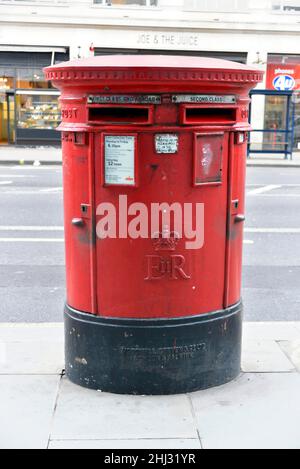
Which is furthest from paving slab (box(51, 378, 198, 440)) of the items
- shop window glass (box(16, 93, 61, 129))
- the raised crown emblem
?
shop window glass (box(16, 93, 61, 129))

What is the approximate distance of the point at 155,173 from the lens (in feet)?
11.5

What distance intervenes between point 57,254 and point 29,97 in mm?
16875

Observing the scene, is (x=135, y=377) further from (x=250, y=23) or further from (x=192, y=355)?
(x=250, y=23)

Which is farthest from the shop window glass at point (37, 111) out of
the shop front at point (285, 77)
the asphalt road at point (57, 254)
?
the asphalt road at point (57, 254)

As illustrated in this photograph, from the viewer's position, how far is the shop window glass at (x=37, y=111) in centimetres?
2345

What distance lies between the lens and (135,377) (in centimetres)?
370

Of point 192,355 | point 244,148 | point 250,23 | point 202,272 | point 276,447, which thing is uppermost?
point 250,23

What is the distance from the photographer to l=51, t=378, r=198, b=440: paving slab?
329 centimetres

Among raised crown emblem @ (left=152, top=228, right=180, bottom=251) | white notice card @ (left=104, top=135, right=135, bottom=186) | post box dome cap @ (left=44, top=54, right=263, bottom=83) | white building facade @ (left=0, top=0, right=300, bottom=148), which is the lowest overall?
raised crown emblem @ (left=152, top=228, right=180, bottom=251)

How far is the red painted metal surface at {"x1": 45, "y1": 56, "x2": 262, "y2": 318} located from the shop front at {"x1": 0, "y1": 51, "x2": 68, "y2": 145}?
20392mm

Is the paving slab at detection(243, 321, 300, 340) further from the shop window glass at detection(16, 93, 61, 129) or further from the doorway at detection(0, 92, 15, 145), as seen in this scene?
the doorway at detection(0, 92, 15, 145)

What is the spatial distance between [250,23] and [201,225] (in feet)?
75.1

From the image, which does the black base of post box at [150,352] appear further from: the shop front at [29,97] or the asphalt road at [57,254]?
the shop front at [29,97]

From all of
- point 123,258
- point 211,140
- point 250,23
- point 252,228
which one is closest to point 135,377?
point 123,258
